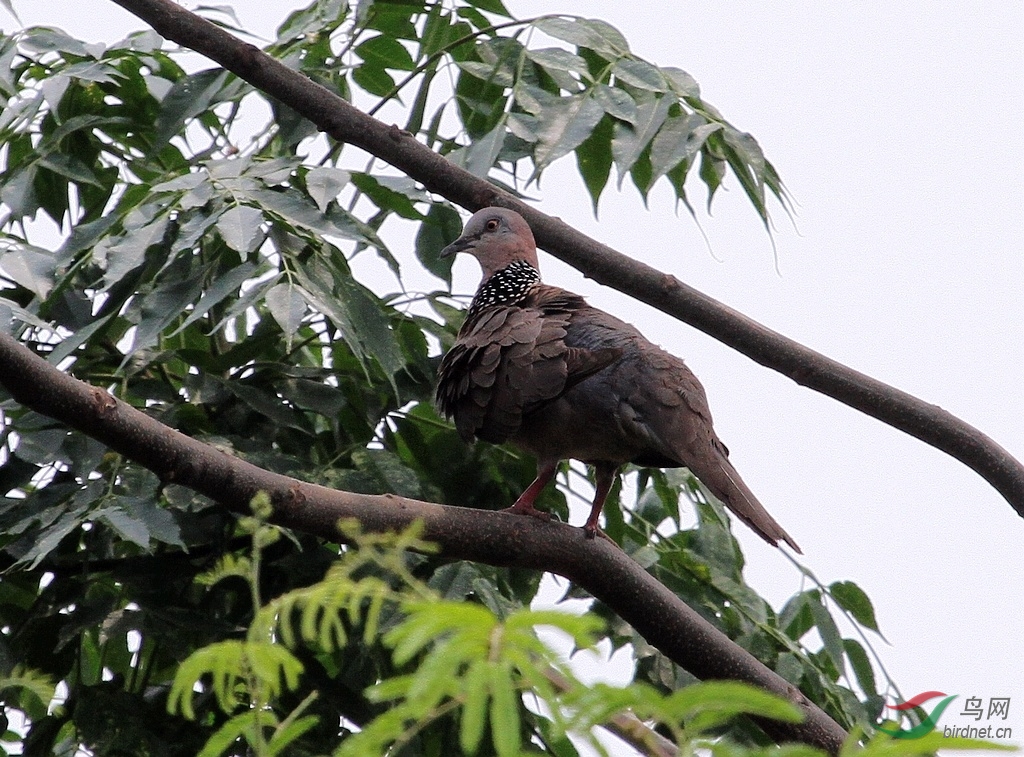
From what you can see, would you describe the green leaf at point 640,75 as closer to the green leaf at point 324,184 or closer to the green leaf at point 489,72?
the green leaf at point 489,72

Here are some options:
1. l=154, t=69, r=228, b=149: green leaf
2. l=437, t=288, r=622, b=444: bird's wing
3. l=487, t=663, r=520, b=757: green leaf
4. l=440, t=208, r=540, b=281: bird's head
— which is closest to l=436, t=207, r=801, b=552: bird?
l=437, t=288, r=622, b=444: bird's wing

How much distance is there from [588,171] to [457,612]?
2.64 meters

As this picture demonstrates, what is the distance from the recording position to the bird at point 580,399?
319 centimetres

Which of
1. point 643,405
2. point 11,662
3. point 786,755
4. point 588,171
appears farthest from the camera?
point 588,171

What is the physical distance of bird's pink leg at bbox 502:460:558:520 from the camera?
306cm

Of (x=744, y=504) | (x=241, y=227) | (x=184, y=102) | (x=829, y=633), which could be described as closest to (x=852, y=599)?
(x=829, y=633)

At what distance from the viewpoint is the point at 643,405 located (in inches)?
127

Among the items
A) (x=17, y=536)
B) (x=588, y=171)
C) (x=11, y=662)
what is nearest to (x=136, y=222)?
(x=17, y=536)

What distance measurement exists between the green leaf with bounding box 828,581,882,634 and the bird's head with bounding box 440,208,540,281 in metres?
1.55

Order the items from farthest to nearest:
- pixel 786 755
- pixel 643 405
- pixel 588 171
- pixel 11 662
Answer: pixel 588 171 → pixel 643 405 → pixel 11 662 → pixel 786 755

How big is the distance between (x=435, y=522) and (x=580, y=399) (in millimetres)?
791

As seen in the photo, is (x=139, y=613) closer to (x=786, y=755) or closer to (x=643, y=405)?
(x=643, y=405)

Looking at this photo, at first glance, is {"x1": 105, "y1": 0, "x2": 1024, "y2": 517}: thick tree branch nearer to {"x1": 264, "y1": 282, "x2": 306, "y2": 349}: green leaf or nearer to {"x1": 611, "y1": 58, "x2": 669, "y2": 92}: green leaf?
{"x1": 611, "y1": 58, "x2": 669, "y2": 92}: green leaf

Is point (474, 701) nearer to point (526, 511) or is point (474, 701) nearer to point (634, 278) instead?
point (526, 511)
